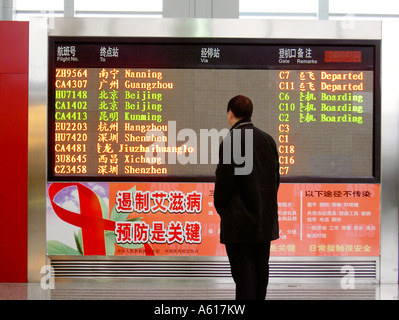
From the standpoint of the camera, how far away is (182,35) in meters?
4.52

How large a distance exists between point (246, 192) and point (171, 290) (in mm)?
1687

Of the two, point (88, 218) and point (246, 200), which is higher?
point (246, 200)

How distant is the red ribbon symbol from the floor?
0.33 metres

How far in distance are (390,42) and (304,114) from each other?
1.08 metres

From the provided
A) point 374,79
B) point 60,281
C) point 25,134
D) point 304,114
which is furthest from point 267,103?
point 60,281

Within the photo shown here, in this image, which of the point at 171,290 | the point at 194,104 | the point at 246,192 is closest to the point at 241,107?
the point at 246,192

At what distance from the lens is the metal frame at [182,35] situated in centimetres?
449

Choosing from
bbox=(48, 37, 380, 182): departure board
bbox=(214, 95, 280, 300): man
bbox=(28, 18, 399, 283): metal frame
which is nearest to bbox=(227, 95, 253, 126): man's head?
bbox=(214, 95, 280, 300): man

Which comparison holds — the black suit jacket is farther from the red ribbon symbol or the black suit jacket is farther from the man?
the red ribbon symbol

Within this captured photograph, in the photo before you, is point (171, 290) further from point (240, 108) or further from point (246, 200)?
point (240, 108)

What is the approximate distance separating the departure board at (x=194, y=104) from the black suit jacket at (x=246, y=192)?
4.56 ft

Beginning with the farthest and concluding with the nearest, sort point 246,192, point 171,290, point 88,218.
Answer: point 88,218 < point 171,290 < point 246,192

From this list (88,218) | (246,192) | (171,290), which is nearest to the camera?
(246,192)
